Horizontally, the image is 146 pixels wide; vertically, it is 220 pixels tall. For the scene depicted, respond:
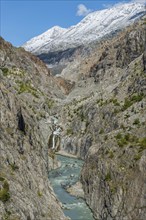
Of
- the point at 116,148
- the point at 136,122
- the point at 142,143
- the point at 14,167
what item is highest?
the point at 136,122

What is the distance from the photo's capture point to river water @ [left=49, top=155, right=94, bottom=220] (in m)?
75.1

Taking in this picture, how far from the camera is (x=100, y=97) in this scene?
147250 millimetres

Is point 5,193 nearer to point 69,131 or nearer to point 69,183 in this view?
point 69,183

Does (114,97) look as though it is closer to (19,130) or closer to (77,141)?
(77,141)

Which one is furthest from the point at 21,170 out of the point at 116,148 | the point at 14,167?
the point at 116,148

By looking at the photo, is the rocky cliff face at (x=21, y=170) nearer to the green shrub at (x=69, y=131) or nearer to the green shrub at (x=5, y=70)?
the green shrub at (x=69, y=131)

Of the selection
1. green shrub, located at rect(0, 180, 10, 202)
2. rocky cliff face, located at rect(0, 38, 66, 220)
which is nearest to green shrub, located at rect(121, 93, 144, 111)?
rocky cliff face, located at rect(0, 38, 66, 220)

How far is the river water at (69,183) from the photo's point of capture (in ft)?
246

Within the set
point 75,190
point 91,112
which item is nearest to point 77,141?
point 91,112

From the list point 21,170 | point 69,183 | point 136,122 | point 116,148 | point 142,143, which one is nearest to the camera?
point 21,170

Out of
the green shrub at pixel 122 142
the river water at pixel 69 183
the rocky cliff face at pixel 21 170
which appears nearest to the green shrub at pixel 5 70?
the river water at pixel 69 183

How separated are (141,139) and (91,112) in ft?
217

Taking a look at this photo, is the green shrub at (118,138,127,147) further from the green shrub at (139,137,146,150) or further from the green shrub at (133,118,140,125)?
the green shrub at (133,118,140,125)

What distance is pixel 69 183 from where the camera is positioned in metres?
94.4
